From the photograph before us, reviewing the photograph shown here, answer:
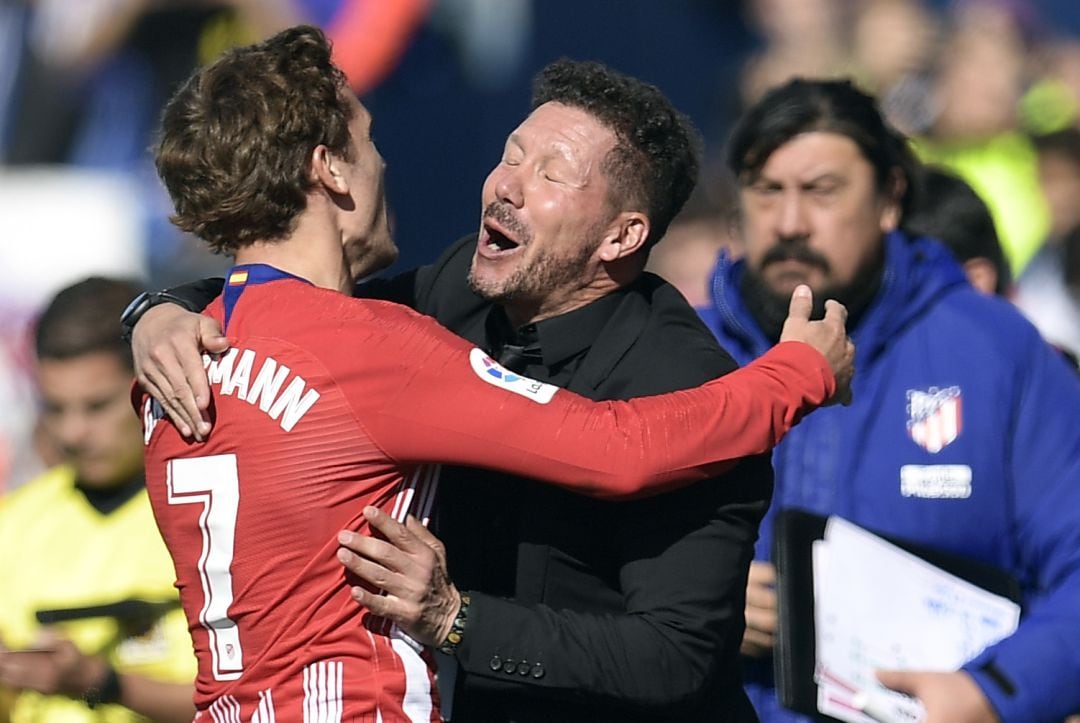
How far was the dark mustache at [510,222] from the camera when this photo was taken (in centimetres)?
278

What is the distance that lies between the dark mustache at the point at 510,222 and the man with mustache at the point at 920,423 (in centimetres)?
90

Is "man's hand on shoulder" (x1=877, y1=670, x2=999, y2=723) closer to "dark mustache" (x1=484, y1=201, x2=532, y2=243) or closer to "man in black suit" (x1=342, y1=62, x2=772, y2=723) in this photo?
"man in black suit" (x1=342, y1=62, x2=772, y2=723)

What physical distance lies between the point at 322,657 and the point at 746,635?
3.71 ft

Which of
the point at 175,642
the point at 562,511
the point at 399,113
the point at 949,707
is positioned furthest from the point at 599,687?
the point at 399,113

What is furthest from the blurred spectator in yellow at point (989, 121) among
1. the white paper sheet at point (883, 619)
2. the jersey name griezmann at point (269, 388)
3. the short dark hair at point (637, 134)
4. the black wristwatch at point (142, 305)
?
the jersey name griezmann at point (269, 388)

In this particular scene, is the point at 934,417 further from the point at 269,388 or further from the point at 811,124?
the point at 269,388

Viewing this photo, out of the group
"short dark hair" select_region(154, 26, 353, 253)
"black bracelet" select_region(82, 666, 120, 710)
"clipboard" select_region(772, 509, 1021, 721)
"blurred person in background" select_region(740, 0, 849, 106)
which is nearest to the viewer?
"short dark hair" select_region(154, 26, 353, 253)

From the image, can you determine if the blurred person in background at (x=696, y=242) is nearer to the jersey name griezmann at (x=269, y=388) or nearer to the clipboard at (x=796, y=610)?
the clipboard at (x=796, y=610)

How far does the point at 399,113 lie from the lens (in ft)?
23.2

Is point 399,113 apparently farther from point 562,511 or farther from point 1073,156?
point 562,511

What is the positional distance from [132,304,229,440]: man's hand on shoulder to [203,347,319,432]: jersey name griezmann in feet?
0.13

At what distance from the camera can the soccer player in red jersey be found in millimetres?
2371

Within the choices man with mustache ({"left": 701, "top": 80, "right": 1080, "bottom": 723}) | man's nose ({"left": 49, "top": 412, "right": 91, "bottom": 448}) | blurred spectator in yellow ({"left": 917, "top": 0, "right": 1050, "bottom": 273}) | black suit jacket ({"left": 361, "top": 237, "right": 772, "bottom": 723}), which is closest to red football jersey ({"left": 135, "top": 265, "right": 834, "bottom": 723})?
black suit jacket ({"left": 361, "top": 237, "right": 772, "bottom": 723})

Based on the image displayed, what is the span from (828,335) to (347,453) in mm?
772
